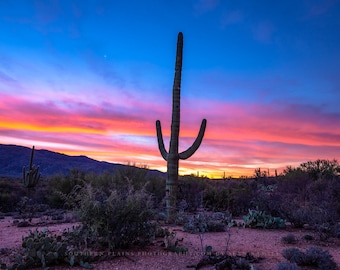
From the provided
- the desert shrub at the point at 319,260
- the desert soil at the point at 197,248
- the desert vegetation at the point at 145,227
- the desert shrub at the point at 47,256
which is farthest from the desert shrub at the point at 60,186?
the desert shrub at the point at 319,260

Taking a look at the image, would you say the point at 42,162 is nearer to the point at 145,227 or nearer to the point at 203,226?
the point at 203,226

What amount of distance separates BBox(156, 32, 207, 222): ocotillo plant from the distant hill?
137 feet

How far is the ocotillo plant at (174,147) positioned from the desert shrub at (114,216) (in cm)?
400

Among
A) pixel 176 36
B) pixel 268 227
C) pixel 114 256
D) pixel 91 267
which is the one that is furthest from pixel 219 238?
pixel 176 36

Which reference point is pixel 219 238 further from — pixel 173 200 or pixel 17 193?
pixel 17 193


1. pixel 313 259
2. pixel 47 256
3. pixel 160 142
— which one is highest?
pixel 160 142

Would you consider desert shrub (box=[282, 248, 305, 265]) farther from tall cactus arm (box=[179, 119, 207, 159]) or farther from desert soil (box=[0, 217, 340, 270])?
tall cactus arm (box=[179, 119, 207, 159])

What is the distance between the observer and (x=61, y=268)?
19.2 feet

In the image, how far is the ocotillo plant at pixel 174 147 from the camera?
1130 cm

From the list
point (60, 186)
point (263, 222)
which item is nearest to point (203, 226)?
point (263, 222)

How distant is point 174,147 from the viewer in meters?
11.6

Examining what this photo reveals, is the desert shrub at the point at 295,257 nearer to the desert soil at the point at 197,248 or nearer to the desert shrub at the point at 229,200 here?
the desert soil at the point at 197,248

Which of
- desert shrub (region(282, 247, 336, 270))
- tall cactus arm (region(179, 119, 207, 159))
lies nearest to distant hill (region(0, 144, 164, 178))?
tall cactus arm (region(179, 119, 207, 159))

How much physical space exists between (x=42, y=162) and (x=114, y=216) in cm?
5513
